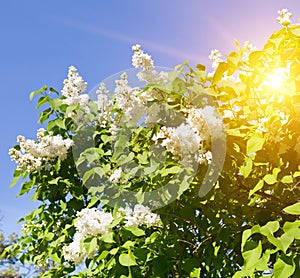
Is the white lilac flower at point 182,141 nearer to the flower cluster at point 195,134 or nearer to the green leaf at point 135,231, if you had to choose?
the flower cluster at point 195,134

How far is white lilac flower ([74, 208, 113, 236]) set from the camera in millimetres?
2350

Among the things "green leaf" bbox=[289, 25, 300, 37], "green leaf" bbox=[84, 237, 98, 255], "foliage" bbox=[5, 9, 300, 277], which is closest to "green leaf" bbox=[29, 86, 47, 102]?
"foliage" bbox=[5, 9, 300, 277]

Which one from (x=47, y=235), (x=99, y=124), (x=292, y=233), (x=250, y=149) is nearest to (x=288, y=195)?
(x=250, y=149)

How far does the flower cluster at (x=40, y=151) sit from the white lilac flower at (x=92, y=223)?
2.98 feet

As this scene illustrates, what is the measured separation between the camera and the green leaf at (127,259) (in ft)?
7.24

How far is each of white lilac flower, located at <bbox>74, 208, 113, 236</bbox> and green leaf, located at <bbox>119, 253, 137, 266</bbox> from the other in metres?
0.20

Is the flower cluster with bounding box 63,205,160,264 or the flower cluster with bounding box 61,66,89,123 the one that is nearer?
the flower cluster with bounding box 63,205,160,264

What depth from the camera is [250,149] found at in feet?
6.71

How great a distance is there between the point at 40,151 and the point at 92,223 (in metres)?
1.03

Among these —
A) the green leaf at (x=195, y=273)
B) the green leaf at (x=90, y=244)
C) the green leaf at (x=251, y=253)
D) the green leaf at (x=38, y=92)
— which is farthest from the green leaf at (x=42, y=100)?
the green leaf at (x=251, y=253)

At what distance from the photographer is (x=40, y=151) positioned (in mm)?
3207

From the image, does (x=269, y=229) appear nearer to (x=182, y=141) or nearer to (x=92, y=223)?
(x=182, y=141)

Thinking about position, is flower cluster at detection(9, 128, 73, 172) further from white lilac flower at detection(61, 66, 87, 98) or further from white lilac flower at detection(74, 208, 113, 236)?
white lilac flower at detection(74, 208, 113, 236)

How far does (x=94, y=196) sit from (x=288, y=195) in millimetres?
1159
